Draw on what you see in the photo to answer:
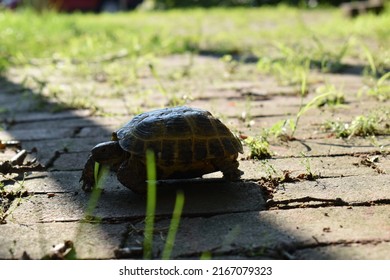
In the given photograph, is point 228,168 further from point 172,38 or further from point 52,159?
point 172,38

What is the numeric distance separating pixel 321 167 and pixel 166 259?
122 centimetres

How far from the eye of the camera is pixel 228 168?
2.66 metres

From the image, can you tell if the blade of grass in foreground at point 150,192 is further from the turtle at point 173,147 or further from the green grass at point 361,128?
the green grass at point 361,128

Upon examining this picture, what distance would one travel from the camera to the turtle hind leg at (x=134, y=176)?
2578mm

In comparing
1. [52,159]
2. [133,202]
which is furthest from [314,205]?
[52,159]

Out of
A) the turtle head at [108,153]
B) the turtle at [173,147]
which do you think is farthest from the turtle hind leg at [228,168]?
the turtle head at [108,153]

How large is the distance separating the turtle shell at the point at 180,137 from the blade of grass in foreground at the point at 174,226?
0.53 ft

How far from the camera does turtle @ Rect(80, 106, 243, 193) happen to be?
2.53 metres

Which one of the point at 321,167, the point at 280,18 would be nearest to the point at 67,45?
the point at 280,18

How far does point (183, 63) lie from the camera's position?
698cm

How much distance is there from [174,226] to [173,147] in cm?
39

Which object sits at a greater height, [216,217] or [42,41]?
[216,217]

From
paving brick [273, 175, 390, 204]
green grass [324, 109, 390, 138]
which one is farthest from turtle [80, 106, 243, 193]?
green grass [324, 109, 390, 138]
